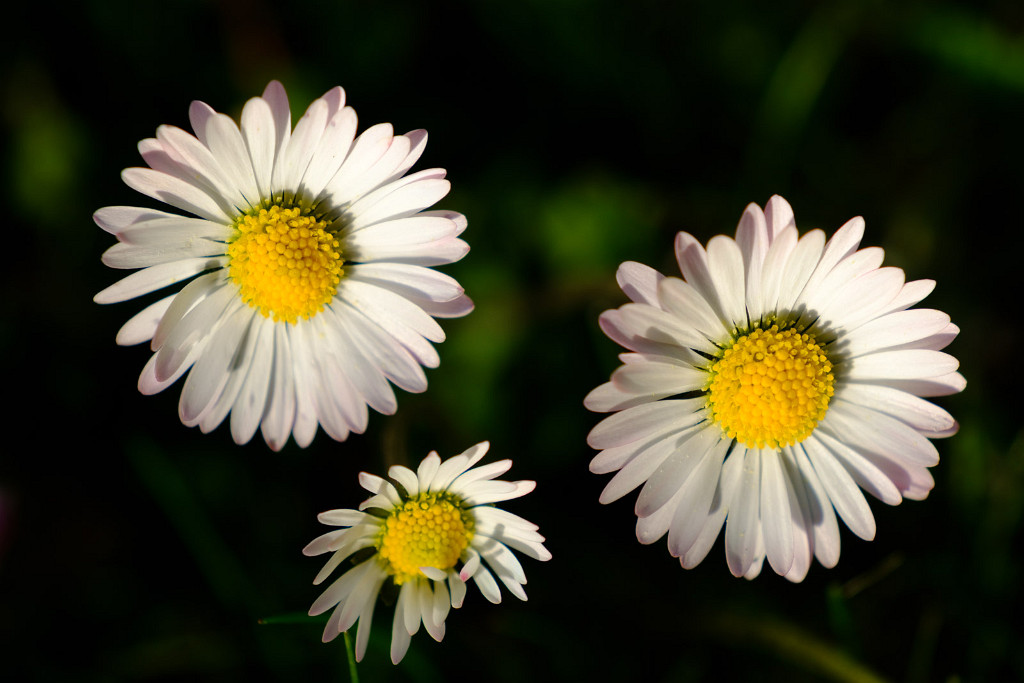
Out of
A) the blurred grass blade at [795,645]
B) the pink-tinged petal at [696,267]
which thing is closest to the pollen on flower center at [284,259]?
the pink-tinged petal at [696,267]

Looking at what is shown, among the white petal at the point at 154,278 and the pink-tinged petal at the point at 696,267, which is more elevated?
the pink-tinged petal at the point at 696,267

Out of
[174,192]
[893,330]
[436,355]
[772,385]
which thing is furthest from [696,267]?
[174,192]

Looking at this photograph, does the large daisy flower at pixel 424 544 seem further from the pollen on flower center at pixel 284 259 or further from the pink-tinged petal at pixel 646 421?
the pollen on flower center at pixel 284 259

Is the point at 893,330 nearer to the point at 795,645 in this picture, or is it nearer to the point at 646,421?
the point at 646,421

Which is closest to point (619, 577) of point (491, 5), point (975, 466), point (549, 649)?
point (549, 649)

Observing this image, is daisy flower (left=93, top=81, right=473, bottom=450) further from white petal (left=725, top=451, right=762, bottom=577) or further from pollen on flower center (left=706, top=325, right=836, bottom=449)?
white petal (left=725, top=451, right=762, bottom=577)

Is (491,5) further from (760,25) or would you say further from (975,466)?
(975,466)
